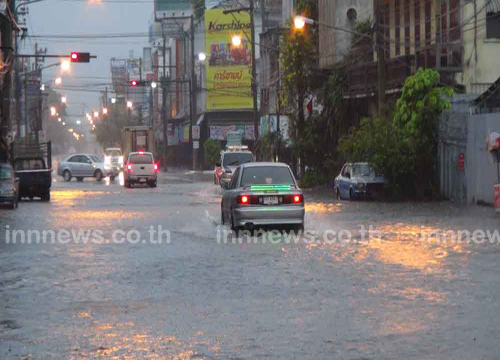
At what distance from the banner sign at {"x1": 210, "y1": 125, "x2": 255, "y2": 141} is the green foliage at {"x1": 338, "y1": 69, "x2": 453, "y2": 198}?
61123 mm

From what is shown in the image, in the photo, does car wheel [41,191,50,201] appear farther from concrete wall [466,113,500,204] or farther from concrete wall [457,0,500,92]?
concrete wall [457,0,500,92]

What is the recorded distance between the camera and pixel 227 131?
10050cm

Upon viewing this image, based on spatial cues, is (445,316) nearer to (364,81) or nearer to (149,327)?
(149,327)

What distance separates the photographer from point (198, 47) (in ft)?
375

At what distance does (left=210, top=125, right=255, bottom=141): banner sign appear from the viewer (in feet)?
330

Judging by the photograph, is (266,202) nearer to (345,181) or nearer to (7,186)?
(7,186)

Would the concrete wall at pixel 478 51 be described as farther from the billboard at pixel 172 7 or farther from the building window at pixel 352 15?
the billboard at pixel 172 7

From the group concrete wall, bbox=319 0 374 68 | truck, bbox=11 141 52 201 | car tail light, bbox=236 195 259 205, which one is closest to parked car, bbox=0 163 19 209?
truck, bbox=11 141 52 201

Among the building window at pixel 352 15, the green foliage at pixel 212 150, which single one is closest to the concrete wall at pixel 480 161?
the building window at pixel 352 15

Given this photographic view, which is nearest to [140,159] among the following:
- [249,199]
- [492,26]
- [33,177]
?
[33,177]

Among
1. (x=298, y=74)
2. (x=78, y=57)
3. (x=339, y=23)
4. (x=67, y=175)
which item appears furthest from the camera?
(x=67, y=175)

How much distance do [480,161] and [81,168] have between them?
41.5 m

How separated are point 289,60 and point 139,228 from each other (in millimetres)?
29686

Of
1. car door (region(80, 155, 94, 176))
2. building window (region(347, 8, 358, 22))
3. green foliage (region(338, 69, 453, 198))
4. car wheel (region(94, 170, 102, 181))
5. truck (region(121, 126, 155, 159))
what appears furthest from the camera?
truck (region(121, 126, 155, 159))
